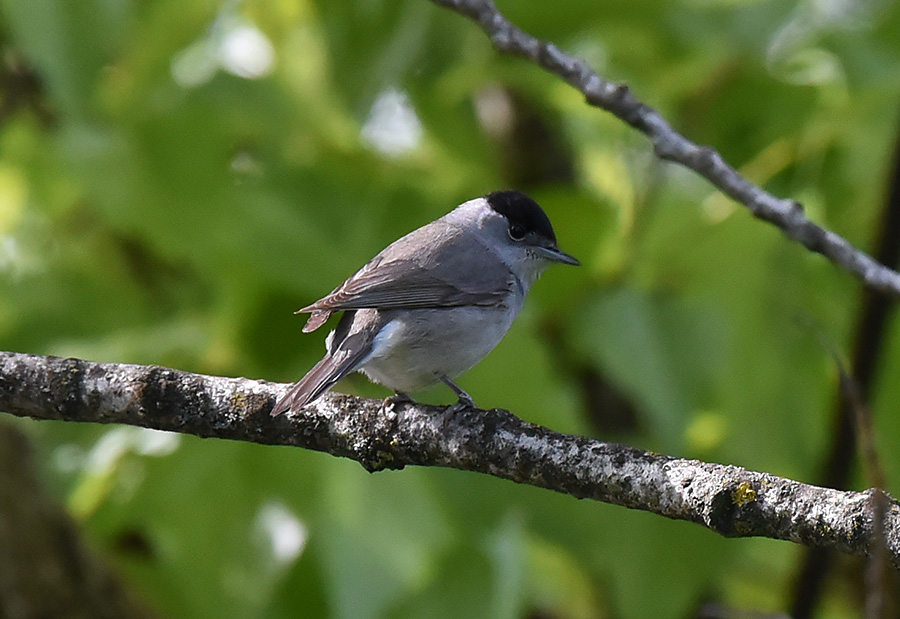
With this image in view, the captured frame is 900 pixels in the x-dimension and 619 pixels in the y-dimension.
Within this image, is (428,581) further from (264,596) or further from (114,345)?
(114,345)

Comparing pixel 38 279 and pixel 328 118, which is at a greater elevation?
pixel 328 118

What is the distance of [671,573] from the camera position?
3277 mm

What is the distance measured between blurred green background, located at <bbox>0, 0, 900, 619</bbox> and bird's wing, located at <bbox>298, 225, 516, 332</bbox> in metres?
0.13

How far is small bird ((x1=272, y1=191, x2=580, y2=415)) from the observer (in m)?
3.16

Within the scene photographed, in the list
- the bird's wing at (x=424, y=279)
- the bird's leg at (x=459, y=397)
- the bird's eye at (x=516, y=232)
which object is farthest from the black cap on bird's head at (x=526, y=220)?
the bird's leg at (x=459, y=397)

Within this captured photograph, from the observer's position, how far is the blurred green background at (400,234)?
3.03 m

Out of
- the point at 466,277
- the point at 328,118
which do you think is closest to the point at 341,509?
the point at 466,277

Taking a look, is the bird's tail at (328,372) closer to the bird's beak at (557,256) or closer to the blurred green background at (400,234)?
the blurred green background at (400,234)

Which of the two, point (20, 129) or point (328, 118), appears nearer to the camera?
point (328, 118)

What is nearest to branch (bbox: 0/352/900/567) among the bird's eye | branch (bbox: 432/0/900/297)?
branch (bbox: 432/0/900/297)

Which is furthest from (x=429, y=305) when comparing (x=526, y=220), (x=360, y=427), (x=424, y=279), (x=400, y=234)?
(x=360, y=427)

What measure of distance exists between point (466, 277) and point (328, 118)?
1.00m

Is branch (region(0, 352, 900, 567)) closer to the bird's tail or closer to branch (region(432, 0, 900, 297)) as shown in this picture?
the bird's tail

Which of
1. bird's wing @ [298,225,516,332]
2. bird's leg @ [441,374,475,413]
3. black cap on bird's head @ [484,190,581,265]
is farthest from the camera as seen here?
black cap on bird's head @ [484,190,581,265]
